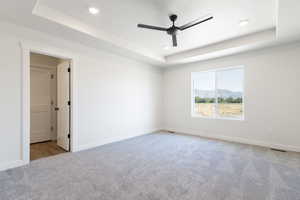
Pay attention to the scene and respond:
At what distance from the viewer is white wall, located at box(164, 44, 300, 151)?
346 centimetres

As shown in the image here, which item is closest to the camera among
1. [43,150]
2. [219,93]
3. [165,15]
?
[165,15]

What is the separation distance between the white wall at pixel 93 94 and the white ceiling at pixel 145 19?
33 cm

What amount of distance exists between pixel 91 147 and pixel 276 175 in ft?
12.0

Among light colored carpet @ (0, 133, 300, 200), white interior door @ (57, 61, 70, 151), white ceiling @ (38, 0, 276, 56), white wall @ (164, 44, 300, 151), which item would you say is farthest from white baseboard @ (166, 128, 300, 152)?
white interior door @ (57, 61, 70, 151)

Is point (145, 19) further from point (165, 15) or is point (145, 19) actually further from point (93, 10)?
point (93, 10)

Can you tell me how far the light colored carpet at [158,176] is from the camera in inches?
73.2

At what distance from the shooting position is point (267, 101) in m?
3.77

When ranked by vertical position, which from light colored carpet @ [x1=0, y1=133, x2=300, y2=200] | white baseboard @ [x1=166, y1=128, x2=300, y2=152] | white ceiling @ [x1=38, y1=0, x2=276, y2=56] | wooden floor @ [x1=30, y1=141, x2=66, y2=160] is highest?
white ceiling @ [x1=38, y1=0, x2=276, y2=56]

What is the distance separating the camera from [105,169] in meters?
2.51

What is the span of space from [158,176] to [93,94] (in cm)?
250

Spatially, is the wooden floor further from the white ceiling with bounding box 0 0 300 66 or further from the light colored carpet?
the white ceiling with bounding box 0 0 300 66

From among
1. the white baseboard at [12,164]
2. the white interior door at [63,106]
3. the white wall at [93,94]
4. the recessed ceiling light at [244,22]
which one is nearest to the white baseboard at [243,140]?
the white wall at [93,94]

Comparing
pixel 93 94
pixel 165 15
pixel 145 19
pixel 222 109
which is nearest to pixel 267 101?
pixel 222 109

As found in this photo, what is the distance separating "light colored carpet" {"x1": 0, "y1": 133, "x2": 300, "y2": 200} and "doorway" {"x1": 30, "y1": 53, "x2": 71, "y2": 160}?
32.8 inches
